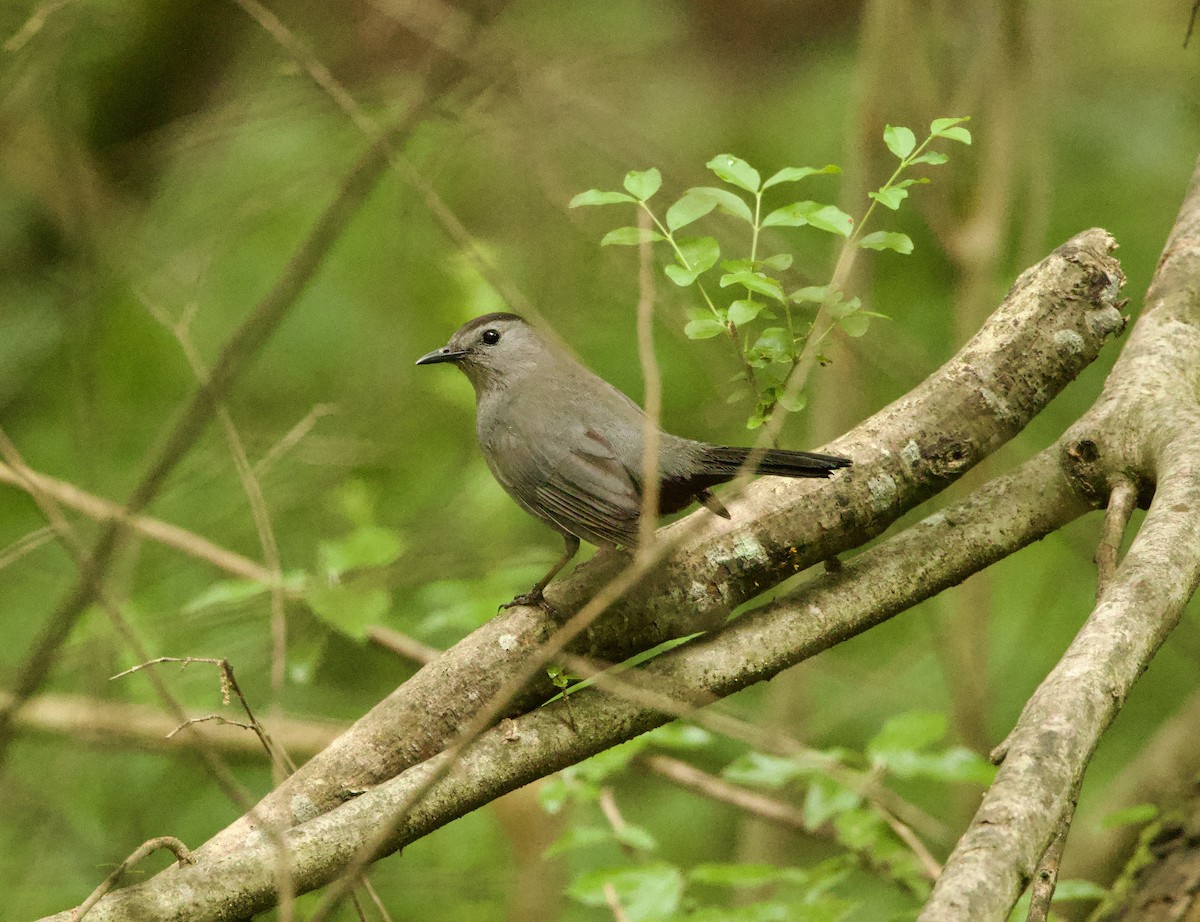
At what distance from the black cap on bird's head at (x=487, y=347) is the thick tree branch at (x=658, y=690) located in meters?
1.33

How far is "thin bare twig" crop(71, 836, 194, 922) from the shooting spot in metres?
1.72

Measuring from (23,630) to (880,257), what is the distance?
4602 millimetres

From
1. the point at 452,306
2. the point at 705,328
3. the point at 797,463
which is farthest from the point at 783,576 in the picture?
the point at 452,306

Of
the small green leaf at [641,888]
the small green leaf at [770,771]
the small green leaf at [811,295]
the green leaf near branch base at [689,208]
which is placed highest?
the green leaf near branch base at [689,208]

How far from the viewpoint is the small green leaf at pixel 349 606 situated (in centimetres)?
270

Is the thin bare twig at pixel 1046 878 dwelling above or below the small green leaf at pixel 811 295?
below

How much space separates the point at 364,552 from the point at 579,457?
59 cm

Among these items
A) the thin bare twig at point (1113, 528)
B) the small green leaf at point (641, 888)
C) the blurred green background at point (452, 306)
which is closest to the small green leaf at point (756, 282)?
the blurred green background at point (452, 306)

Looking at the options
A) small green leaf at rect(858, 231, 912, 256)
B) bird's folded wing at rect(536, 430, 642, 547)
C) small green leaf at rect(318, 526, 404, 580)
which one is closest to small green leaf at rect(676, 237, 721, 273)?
small green leaf at rect(858, 231, 912, 256)

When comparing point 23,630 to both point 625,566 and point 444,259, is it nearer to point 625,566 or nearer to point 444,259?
point 444,259

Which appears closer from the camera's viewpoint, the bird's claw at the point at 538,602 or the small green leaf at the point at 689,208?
the small green leaf at the point at 689,208

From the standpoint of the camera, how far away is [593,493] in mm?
2725

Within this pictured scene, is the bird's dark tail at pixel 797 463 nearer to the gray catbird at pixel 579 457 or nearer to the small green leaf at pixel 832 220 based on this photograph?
the gray catbird at pixel 579 457

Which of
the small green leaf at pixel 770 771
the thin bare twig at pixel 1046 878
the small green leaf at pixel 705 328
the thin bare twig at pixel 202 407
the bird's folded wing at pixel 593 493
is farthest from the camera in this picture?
the small green leaf at pixel 770 771
